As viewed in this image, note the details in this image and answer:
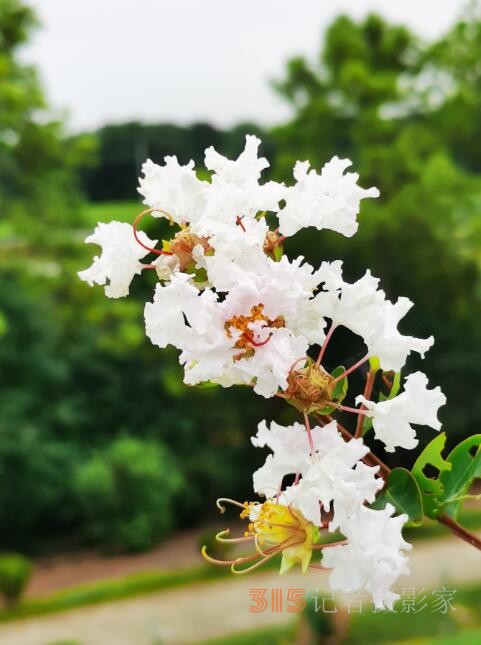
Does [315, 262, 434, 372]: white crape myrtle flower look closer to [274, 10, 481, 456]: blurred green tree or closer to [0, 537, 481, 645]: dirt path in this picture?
[0, 537, 481, 645]: dirt path

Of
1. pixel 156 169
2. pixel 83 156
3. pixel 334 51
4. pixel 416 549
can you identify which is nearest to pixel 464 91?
pixel 334 51

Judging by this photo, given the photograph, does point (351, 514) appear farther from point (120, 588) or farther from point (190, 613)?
point (120, 588)

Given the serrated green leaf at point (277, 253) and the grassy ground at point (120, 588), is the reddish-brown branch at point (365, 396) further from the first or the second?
the grassy ground at point (120, 588)

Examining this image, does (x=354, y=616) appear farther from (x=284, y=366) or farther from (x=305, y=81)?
(x=305, y=81)

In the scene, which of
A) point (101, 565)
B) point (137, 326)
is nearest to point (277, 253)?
point (137, 326)

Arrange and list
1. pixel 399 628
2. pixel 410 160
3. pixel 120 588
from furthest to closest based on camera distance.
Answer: pixel 410 160 < pixel 120 588 < pixel 399 628

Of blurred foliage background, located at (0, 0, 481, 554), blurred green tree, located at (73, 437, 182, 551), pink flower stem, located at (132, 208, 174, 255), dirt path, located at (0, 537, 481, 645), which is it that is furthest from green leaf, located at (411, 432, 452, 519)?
blurred green tree, located at (73, 437, 182, 551)
